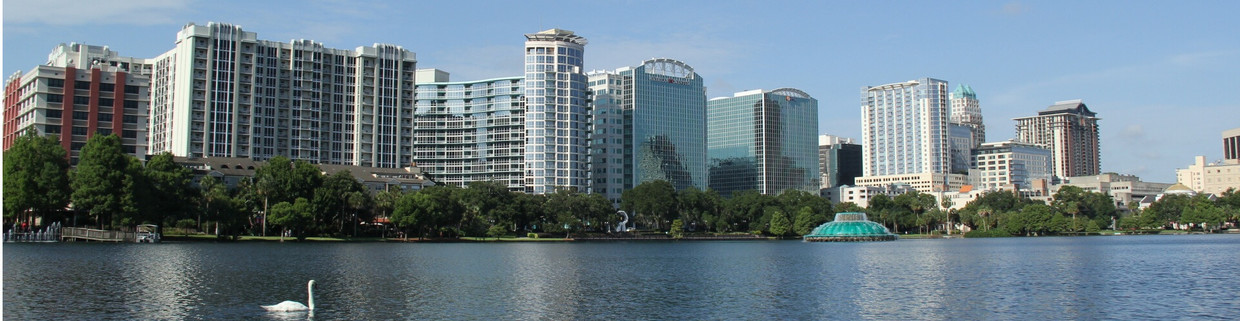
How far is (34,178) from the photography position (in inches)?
4973

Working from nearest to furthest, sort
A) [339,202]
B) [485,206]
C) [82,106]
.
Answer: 1. [339,202]
2. [82,106]
3. [485,206]

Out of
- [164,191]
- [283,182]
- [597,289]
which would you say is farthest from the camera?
[283,182]

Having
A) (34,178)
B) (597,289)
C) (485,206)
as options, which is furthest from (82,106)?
(597,289)

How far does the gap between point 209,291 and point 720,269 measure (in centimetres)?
4634

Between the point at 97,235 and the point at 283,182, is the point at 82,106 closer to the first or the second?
the point at 283,182

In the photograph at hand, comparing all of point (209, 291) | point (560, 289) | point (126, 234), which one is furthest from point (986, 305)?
point (126, 234)

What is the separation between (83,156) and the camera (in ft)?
424

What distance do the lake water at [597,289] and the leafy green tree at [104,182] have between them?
27.8 m

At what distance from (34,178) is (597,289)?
3677 inches

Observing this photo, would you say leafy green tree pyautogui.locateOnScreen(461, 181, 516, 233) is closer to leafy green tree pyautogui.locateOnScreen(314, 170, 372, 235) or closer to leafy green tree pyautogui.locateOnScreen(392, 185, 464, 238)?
leafy green tree pyautogui.locateOnScreen(392, 185, 464, 238)

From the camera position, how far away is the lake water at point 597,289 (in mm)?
50906

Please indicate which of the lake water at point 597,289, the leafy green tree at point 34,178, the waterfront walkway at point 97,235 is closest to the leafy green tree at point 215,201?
the waterfront walkway at point 97,235

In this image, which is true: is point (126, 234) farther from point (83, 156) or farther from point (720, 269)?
point (720, 269)

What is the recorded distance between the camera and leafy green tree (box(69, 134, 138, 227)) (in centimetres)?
12700
